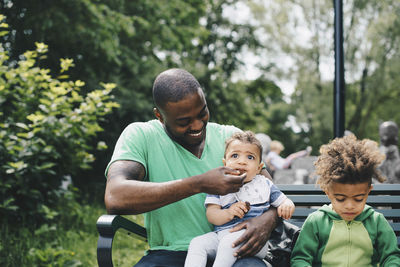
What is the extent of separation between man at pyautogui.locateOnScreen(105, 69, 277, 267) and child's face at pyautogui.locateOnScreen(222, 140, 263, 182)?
0.39 ft

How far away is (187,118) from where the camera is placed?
2.35m

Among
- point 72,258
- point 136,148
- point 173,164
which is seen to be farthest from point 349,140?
point 72,258

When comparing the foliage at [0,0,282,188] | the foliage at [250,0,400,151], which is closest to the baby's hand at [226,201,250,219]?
the foliage at [0,0,282,188]

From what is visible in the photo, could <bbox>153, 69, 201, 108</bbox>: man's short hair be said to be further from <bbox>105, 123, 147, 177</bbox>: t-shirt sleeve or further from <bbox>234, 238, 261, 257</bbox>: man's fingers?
<bbox>234, 238, 261, 257</bbox>: man's fingers

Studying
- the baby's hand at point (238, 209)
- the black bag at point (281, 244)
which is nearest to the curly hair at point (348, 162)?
the black bag at point (281, 244)

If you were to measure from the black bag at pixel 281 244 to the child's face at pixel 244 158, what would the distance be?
404 mm

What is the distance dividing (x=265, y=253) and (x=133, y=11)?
23.8 ft

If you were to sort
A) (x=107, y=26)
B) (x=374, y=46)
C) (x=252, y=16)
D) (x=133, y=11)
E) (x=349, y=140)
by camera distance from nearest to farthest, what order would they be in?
(x=349, y=140), (x=107, y=26), (x=133, y=11), (x=374, y=46), (x=252, y=16)

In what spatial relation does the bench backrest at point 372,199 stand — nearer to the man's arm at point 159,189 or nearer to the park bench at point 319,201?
the park bench at point 319,201

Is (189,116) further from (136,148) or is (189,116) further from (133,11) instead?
(133,11)

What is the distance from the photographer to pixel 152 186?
6.91 feet

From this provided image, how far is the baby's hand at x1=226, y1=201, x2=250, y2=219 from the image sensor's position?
2.15 metres

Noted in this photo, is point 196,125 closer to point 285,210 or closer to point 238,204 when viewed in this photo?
point 238,204

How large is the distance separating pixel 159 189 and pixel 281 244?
0.81m
